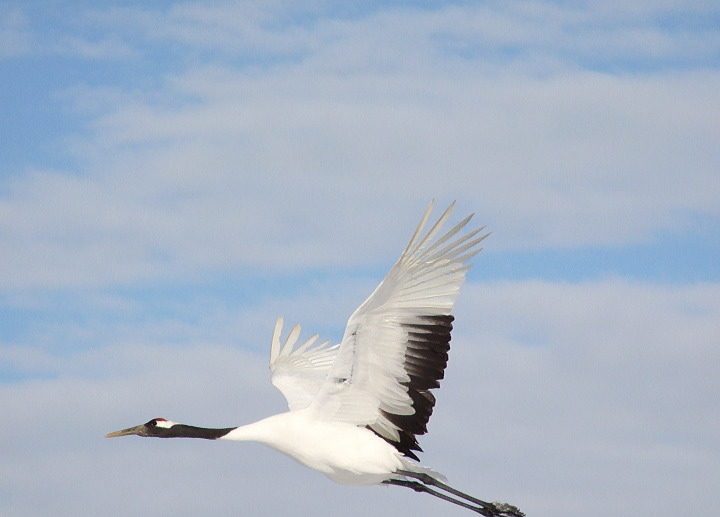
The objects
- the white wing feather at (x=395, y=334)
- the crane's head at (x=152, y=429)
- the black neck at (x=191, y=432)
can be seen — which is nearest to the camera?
the white wing feather at (x=395, y=334)

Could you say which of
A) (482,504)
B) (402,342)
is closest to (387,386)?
(402,342)

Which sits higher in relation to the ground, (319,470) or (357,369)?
(357,369)

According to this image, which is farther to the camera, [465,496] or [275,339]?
[275,339]

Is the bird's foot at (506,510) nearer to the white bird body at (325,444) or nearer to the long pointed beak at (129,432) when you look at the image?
the white bird body at (325,444)

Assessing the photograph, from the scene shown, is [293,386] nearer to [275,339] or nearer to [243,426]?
[275,339]

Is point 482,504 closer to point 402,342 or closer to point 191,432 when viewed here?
point 402,342

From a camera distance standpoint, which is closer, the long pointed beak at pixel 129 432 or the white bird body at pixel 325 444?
the white bird body at pixel 325 444

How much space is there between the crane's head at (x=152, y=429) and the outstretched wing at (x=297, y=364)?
199cm

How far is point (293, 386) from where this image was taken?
15.1 m

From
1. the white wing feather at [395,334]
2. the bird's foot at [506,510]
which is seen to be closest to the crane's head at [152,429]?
the white wing feather at [395,334]

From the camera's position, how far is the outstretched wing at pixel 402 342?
11766mm

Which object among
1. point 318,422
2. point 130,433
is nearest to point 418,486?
point 318,422

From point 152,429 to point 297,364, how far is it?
9.32ft

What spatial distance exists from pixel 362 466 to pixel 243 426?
57.5 inches
